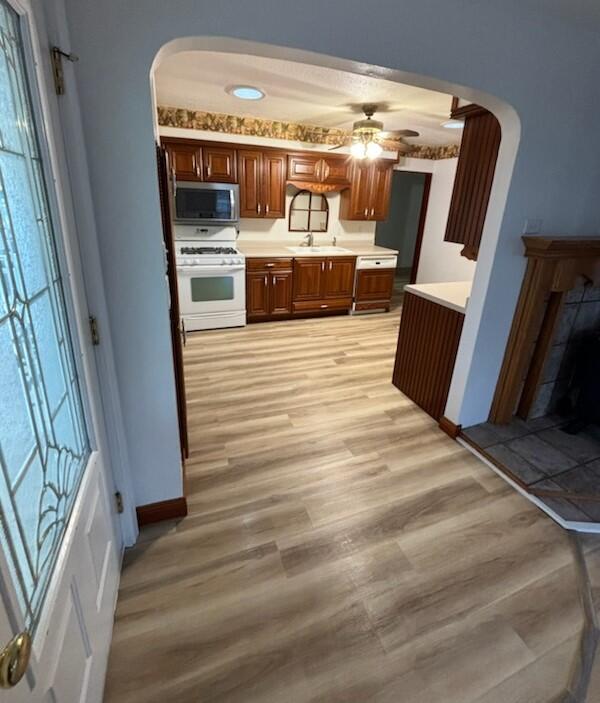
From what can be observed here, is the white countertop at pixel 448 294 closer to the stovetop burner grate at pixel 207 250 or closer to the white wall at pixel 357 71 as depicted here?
the white wall at pixel 357 71

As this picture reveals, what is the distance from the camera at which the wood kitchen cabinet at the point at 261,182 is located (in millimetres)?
4297

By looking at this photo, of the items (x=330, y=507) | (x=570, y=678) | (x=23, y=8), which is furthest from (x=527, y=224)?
(x=23, y=8)

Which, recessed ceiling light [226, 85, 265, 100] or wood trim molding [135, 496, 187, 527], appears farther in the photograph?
recessed ceiling light [226, 85, 265, 100]

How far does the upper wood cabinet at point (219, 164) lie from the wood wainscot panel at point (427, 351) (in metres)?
2.64

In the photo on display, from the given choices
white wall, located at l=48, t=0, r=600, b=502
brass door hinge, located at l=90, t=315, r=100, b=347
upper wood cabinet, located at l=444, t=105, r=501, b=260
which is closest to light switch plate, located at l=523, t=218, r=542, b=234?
white wall, located at l=48, t=0, r=600, b=502

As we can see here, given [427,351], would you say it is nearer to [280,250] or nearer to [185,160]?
[280,250]

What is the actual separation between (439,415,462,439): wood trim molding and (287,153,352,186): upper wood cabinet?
137 inches

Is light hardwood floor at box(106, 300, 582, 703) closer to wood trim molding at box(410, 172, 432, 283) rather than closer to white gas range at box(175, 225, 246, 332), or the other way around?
white gas range at box(175, 225, 246, 332)

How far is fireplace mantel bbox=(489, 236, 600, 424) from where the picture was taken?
2.15 m

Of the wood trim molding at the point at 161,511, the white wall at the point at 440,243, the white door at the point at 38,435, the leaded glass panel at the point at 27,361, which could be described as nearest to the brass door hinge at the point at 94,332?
the white door at the point at 38,435

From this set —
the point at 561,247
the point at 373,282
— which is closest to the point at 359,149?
the point at 373,282

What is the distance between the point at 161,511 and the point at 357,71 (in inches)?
87.1

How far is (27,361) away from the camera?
827mm

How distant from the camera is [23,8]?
2.84 ft
